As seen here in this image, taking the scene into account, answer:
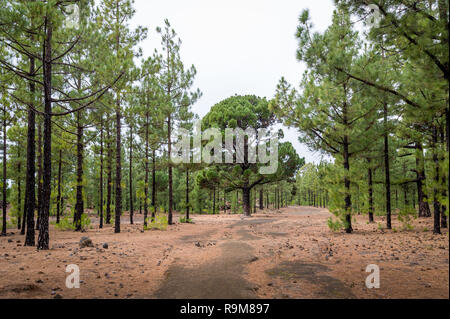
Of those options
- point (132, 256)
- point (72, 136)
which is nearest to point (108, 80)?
point (132, 256)

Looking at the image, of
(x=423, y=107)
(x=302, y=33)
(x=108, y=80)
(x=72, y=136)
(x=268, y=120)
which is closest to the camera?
(x=423, y=107)

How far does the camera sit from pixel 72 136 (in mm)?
15484

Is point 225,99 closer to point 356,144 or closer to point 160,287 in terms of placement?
point 356,144

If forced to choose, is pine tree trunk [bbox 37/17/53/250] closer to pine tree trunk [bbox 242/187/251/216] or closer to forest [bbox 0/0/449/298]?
forest [bbox 0/0/449/298]

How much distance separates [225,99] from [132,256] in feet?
75.0

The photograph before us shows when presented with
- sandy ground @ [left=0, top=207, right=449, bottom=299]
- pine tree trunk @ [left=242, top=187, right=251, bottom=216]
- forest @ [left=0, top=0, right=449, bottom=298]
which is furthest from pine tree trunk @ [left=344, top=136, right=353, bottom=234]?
pine tree trunk @ [left=242, top=187, right=251, bottom=216]
